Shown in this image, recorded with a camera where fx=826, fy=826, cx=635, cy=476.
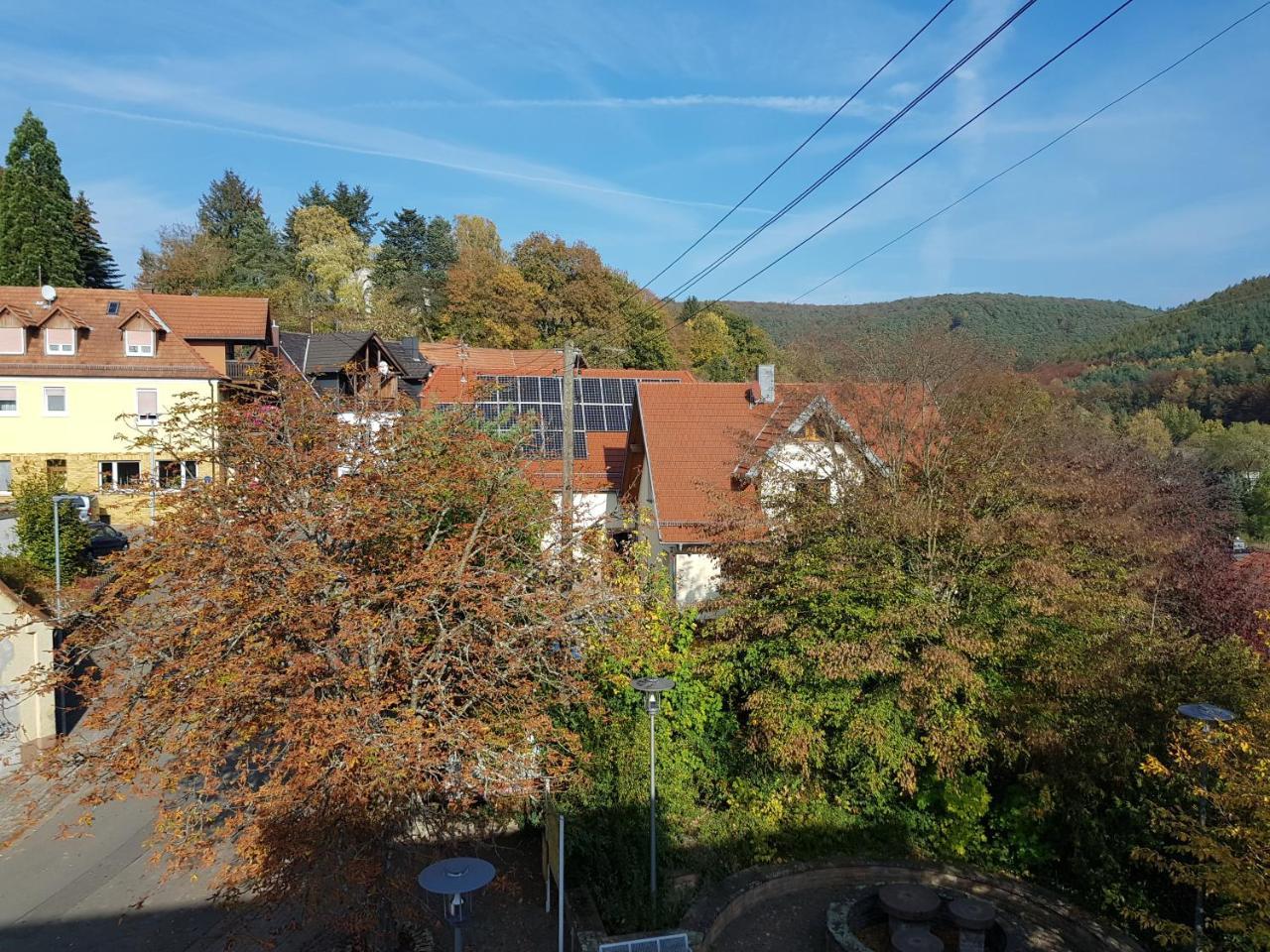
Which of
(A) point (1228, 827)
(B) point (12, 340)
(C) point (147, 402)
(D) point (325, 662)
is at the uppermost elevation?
(B) point (12, 340)

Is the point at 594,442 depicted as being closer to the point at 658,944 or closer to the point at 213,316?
the point at 213,316

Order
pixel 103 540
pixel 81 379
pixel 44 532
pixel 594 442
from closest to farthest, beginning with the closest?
pixel 44 532 → pixel 103 540 → pixel 594 442 → pixel 81 379

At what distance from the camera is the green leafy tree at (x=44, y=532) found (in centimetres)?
2047

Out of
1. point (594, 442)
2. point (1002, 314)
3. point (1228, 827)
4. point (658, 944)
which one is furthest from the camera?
point (1002, 314)

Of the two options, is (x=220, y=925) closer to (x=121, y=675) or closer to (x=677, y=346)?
(x=121, y=675)

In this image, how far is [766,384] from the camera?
2475 cm

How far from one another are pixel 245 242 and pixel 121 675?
6475 cm

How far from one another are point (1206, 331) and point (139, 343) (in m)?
94.3

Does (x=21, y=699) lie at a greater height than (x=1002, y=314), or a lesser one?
lesser

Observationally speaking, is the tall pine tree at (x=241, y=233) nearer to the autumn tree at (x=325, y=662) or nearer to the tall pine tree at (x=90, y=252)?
the tall pine tree at (x=90, y=252)

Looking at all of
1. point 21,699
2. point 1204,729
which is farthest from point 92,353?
point 1204,729

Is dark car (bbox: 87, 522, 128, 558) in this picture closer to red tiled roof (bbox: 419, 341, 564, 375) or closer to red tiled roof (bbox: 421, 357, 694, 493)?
red tiled roof (bbox: 421, 357, 694, 493)

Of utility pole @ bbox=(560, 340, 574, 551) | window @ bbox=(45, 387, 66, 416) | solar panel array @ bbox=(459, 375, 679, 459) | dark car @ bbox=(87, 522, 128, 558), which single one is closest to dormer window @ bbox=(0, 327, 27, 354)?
window @ bbox=(45, 387, 66, 416)

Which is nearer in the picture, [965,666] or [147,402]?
[965,666]
